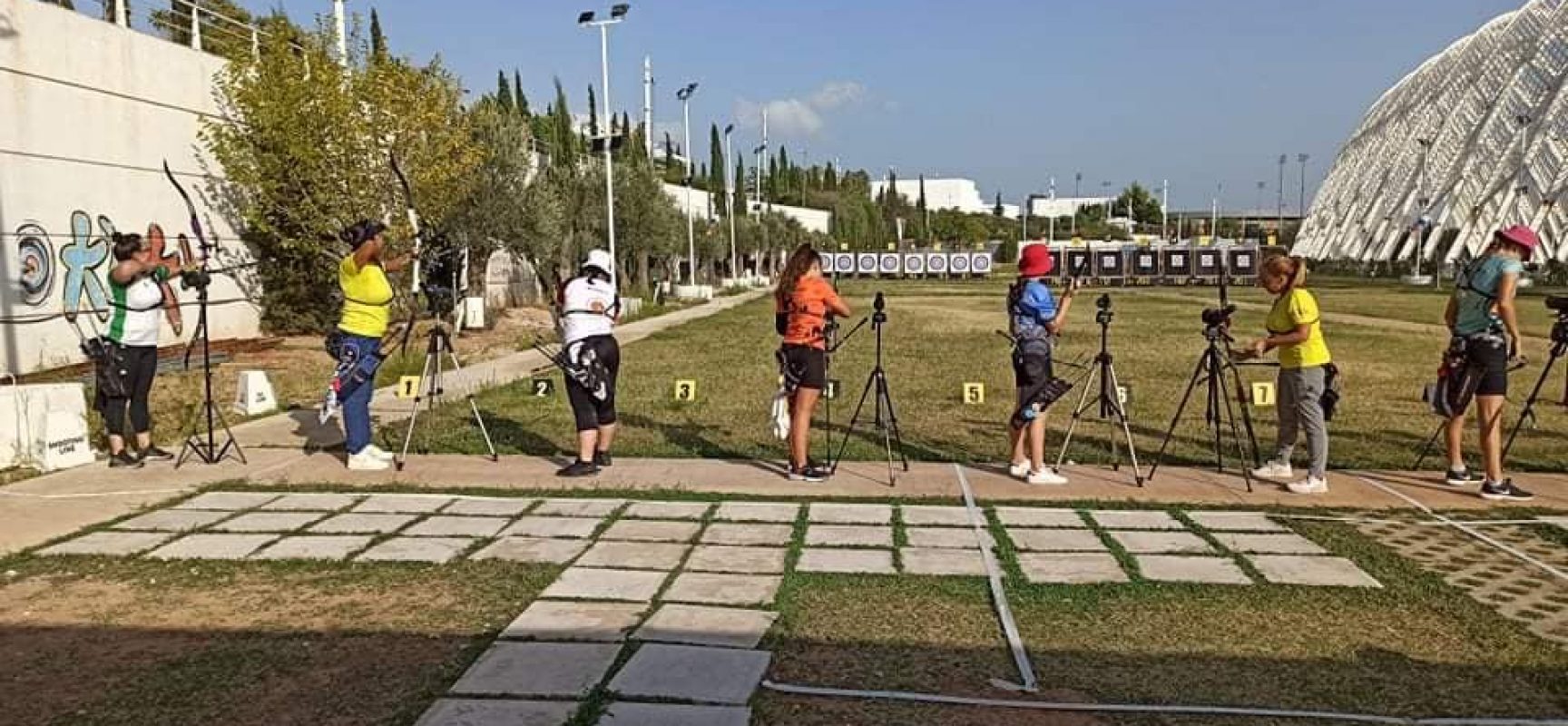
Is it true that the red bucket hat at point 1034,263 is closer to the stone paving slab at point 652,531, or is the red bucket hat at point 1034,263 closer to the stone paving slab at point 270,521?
the stone paving slab at point 652,531

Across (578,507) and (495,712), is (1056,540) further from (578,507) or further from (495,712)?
(495,712)

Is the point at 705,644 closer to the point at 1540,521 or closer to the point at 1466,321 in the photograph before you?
the point at 1540,521

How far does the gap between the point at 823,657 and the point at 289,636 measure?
2.16 meters

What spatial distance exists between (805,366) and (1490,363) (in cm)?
439

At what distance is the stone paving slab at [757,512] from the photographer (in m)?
6.09

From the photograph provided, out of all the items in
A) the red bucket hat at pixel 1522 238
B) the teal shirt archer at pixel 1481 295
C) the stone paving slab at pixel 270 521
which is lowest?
the stone paving slab at pixel 270 521

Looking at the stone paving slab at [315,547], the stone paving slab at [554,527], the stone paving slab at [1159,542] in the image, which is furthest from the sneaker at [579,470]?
the stone paving slab at [1159,542]

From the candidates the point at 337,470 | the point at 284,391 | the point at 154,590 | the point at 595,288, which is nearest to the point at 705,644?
the point at 154,590

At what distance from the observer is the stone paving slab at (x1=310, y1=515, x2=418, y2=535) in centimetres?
583

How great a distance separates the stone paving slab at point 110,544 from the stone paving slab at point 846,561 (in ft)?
11.4

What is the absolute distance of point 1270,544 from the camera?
5602mm

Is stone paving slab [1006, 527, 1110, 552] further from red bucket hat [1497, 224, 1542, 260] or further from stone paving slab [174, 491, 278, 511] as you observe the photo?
stone paving slab [174, 491, 278, 511]

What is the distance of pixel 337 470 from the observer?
745 centimetres

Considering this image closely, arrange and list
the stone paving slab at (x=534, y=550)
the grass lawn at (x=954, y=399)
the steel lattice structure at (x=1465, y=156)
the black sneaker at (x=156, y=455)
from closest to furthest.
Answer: the stone paving slab at (x=534, y=550)
the black sneaker at (x=156, y=455)
the grass lawn at (x=954, y=399)
the steel lattice structure at (x=1465, y=156)
